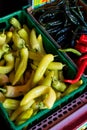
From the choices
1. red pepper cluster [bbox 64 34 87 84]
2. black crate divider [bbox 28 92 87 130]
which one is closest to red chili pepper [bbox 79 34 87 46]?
red pepper cluster [bbox 64 34 87 84]

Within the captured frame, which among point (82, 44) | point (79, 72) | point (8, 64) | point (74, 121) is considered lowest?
point (74, 121)

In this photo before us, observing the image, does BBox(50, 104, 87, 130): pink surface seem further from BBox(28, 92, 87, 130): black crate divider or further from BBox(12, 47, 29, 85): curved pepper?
BBox(12, 47, 29, 85): curved pepper

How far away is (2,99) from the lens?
4.49 feet

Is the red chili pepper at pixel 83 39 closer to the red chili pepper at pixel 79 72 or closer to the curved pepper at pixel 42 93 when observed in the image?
the red chili pepper at pixel 79 72

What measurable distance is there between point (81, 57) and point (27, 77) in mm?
302

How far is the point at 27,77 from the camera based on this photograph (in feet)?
4.85

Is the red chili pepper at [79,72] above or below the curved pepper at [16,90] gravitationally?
below

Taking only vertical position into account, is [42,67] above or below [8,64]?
below

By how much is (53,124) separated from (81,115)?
147 millimetres

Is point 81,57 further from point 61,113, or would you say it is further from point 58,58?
point 61,113

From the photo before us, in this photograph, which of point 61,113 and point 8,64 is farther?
point 8,64

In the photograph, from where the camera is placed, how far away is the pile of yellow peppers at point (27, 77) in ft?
4.33

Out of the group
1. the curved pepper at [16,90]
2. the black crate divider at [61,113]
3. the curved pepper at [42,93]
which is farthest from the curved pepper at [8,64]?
the black crate divider at [61,113]

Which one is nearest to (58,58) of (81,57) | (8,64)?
(81,57)
